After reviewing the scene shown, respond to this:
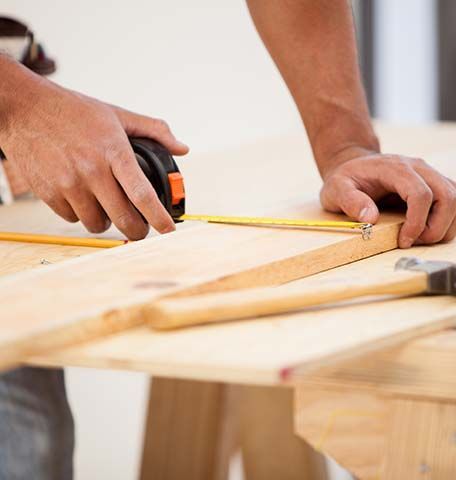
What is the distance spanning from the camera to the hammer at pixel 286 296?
914 mm

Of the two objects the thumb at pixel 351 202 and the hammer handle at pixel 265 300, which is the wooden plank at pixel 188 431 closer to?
the thumb at pixel 351 202

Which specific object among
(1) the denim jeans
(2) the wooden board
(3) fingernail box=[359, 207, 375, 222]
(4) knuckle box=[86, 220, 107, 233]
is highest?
(2) the wooden board

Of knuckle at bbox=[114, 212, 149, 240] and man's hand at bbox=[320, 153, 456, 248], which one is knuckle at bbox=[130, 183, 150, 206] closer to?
knuckle at bbox=[114, 212, 149, 240]

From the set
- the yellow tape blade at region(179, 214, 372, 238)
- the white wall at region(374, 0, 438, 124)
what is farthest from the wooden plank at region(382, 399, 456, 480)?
the white wall at region(374, 0, 438, 124)

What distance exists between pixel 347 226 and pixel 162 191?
0.28 meters

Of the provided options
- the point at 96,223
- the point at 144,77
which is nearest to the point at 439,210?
the point at 96,223

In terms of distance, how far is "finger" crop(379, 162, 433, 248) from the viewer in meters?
1.30

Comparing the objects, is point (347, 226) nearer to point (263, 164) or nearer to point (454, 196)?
point (454, 196)

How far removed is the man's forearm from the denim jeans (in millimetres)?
656

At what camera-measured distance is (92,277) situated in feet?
3.49

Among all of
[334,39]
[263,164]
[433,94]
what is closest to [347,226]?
[334,39]

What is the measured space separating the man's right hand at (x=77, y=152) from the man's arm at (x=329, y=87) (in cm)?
31

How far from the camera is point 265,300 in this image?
94 cm

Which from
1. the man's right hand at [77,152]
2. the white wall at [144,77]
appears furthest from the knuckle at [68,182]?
the white wall at [144,77]
